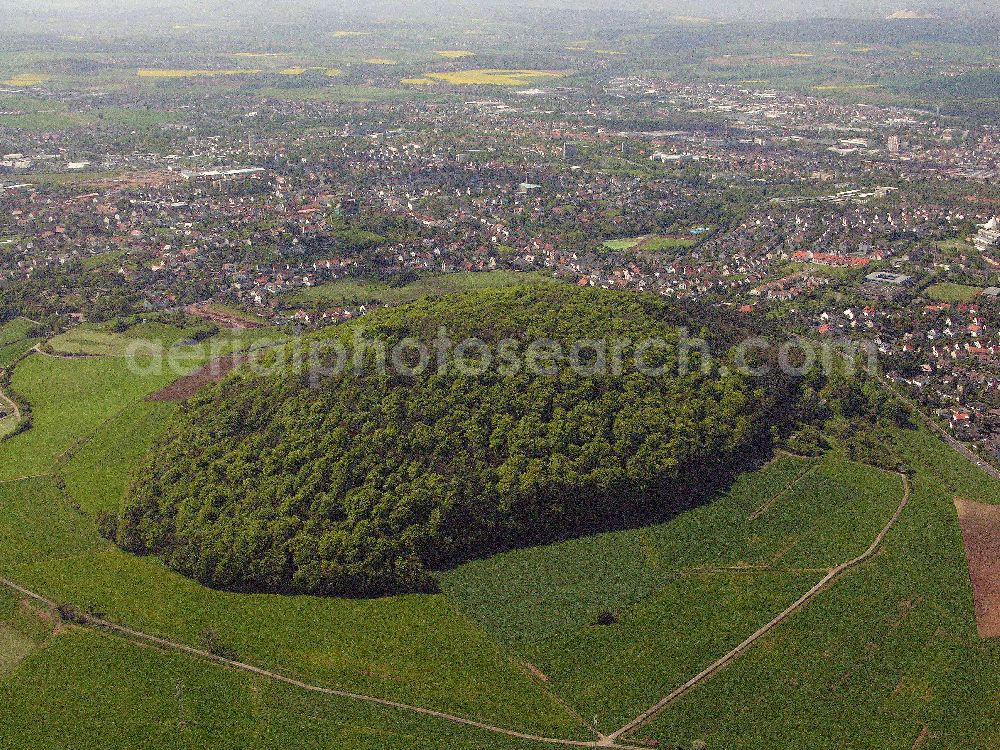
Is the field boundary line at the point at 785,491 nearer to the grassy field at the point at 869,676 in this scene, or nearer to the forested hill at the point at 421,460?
the forested hill at the point at 421,460

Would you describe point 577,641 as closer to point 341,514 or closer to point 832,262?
point 341,514

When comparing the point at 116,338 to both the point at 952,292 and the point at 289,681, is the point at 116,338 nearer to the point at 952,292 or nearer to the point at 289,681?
the point at 289,681

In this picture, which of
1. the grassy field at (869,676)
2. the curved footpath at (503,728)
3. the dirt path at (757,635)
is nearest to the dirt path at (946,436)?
the dirt path at (757,635)

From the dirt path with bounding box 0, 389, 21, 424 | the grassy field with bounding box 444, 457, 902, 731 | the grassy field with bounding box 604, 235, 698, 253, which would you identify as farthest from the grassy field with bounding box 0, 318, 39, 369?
the grassy field with bounding box 604, 235, 698, 253

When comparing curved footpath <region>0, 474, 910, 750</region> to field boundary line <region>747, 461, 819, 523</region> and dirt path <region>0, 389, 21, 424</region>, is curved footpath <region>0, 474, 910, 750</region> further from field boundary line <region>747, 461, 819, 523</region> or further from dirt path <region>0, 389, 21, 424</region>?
dirt path <region>0, 389, 21, 424</region>

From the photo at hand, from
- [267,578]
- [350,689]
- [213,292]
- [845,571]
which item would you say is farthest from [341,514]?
[213,292]

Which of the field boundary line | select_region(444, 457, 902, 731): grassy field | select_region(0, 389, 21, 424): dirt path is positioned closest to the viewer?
select_region(444, 457, 902, 731): grassy field
